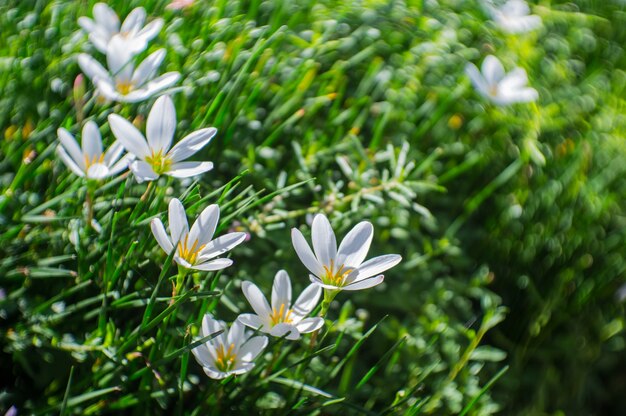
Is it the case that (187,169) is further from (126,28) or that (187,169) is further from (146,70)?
(126,28)

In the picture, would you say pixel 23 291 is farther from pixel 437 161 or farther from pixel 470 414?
pixel 437 161

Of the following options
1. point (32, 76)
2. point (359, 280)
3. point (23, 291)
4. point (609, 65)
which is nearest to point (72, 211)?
point (23, 291)

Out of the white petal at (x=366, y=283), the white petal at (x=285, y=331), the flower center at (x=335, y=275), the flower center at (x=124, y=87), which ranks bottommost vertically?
the white petal at (x=285, y=331)

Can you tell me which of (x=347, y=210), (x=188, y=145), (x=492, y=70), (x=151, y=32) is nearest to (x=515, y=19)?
(x=492, y=70)

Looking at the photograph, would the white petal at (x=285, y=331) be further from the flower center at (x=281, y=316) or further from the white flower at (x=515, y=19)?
the white flower at (x=515, y=19)

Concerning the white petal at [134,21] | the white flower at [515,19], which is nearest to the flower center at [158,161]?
the white petal at [134,21]

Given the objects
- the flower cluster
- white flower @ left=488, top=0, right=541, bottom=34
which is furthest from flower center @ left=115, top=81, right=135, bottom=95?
white flower @ left=488, top=0, right=541, bottom=34
